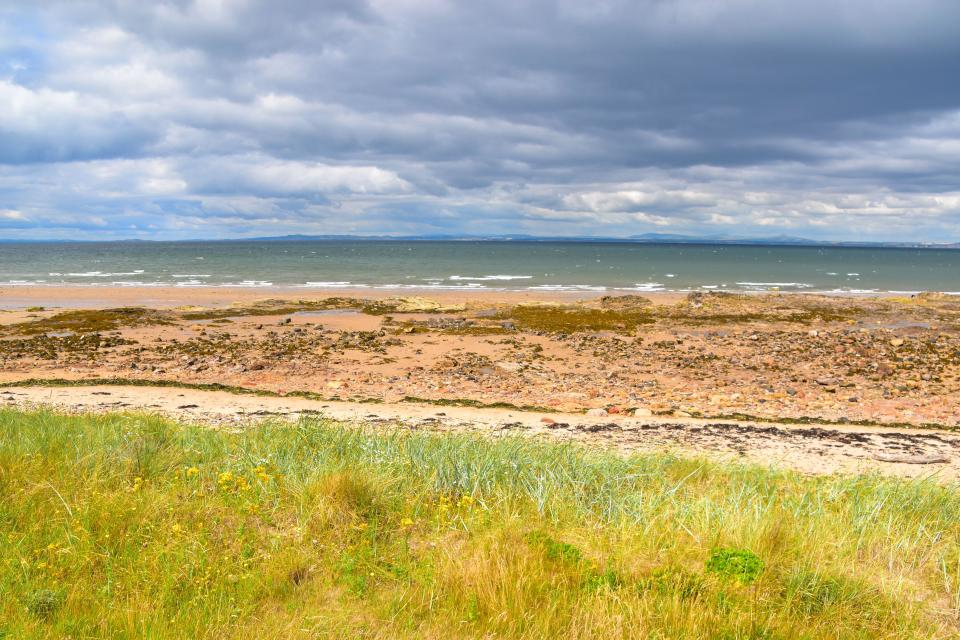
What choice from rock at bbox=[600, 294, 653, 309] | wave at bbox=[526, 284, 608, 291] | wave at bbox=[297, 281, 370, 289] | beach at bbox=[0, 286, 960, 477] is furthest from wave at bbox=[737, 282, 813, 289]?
wave at bbox=[297, 281, 370, 289]

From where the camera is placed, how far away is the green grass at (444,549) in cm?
367

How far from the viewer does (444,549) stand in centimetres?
450

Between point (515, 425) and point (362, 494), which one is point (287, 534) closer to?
point (362, 494)

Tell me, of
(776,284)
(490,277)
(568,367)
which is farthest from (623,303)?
(776,284)

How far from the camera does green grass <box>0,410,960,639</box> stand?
12.0ft

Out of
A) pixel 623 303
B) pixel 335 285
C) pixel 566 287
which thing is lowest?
pixel 623 303

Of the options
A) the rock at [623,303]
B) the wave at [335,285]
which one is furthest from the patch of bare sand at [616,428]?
the wave at [335,285]

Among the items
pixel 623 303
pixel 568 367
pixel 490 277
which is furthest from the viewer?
pixel 490 277

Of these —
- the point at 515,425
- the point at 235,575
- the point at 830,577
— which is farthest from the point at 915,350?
the point at 235,575

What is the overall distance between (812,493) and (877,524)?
1124 millimetres

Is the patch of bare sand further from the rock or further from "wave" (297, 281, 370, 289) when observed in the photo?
"wave" (297, 281, 370, 289)

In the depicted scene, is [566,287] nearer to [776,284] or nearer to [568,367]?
[776,284]

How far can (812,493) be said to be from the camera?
6.27 m

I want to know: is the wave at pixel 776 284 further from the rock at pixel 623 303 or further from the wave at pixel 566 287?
the rock at pixel 623 303
